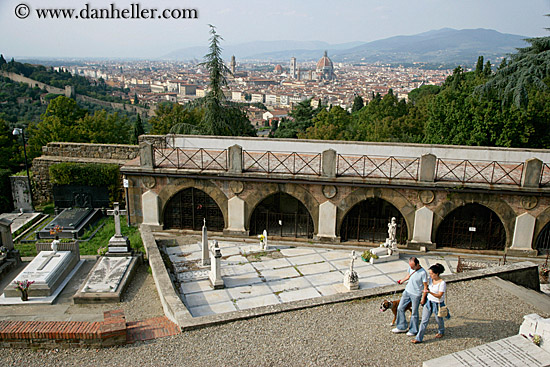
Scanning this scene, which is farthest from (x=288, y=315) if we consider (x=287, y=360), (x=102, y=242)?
(x=102, y=242)

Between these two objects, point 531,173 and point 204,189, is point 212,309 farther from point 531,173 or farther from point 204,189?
point 531,173

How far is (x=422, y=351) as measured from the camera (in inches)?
346

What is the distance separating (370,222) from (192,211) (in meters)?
7.51

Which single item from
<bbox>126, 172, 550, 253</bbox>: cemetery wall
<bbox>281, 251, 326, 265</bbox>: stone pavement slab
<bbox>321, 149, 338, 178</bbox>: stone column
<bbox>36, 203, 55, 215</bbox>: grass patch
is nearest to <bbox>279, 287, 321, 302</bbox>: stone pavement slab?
<bbox>281, 251, 326, 265</bbox>: stone pavement slab

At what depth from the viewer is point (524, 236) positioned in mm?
17078

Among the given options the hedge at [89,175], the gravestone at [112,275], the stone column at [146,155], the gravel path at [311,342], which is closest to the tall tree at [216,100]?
the hedge at [89,175]

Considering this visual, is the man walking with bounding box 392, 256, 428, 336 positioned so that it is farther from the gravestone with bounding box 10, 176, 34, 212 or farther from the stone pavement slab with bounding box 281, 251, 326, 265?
the gravestone with bounding box 10, 176, 34, 212

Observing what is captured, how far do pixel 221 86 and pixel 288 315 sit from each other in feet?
72.3

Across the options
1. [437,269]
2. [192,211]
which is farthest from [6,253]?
[437,269]

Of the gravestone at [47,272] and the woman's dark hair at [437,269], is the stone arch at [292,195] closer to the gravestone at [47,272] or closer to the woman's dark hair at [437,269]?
the gravestone at [47,272]

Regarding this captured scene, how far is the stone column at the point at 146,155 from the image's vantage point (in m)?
18.6

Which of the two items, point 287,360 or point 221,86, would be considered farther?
point 221,86

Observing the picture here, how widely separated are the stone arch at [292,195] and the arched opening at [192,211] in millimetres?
1663

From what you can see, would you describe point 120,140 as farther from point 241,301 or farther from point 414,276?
point 414,276
